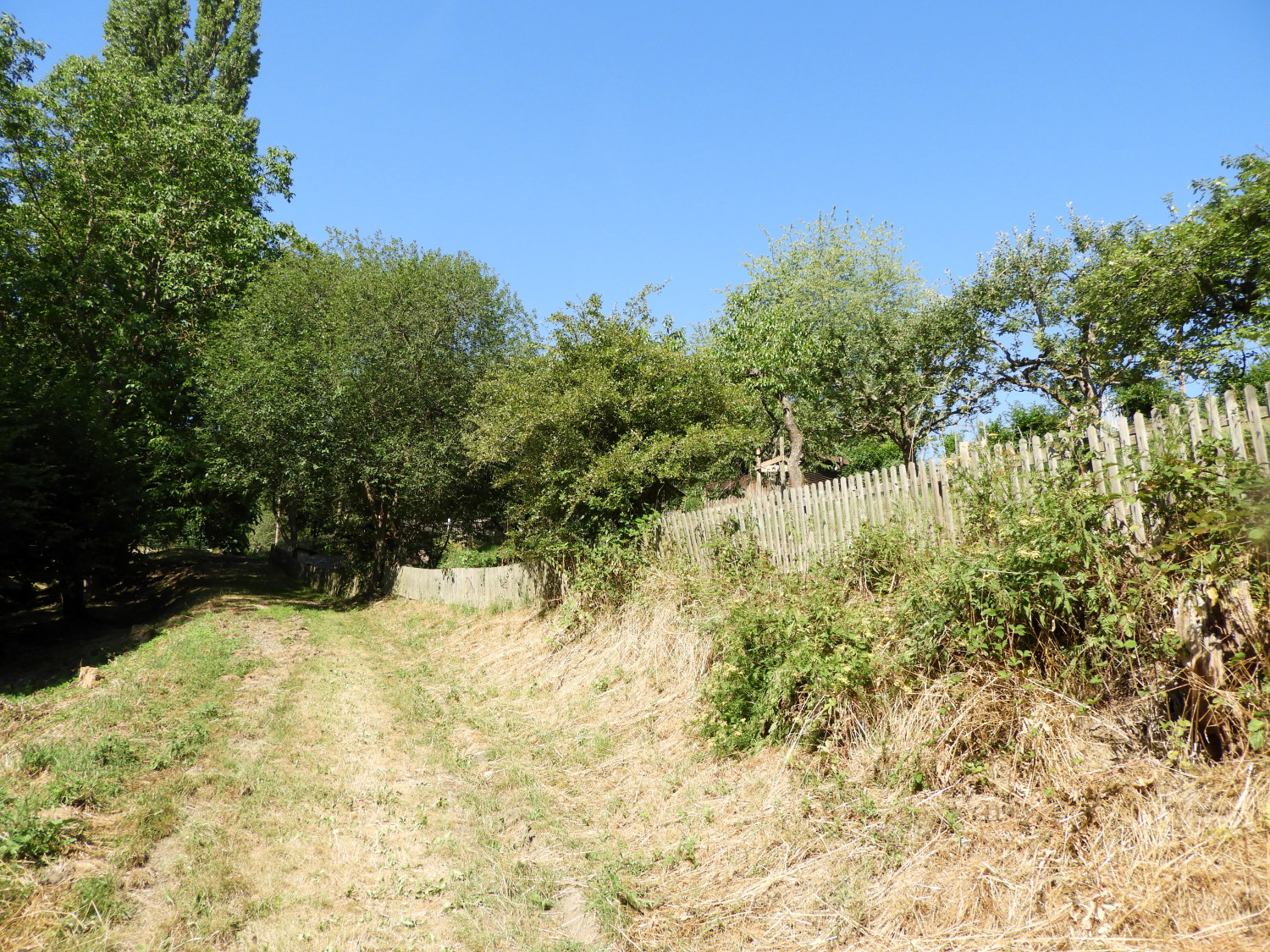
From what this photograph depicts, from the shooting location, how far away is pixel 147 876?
4629 millimetres

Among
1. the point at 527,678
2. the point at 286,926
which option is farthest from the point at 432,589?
the point at 286,926

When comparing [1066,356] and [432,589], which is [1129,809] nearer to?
[432,589]

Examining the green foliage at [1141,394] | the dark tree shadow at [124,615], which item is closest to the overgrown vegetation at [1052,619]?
the dark tree shadow at [124,615]

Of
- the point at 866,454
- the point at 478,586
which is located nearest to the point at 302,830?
the point at 478,586

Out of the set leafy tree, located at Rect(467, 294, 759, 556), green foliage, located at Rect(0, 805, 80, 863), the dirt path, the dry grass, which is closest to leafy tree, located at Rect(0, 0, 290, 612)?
leafy tree, located at Rect(467, 294, 759, 556)

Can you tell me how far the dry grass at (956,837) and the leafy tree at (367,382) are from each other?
53.2 feet

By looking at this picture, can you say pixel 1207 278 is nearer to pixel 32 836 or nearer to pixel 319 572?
pixel 32 836

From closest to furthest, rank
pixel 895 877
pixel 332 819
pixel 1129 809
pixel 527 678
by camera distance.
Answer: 1. pixel 1129 809
2. pixel 895 877
3. pixel 332 819
4. pixel 527 678

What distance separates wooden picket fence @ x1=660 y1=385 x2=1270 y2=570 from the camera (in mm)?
4535

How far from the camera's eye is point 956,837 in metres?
4.12

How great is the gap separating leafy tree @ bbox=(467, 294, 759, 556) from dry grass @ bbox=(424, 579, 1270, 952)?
222 inches

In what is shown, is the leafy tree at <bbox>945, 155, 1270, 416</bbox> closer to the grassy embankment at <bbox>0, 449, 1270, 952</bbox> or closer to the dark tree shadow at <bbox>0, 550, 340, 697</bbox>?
the grassy embankment at <bbox>0, 449, 1270, 952</bbox>

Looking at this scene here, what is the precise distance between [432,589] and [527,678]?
970 cm

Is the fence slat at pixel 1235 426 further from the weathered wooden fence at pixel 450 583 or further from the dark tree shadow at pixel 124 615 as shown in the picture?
the dark tree shadow at pixel 124 615
